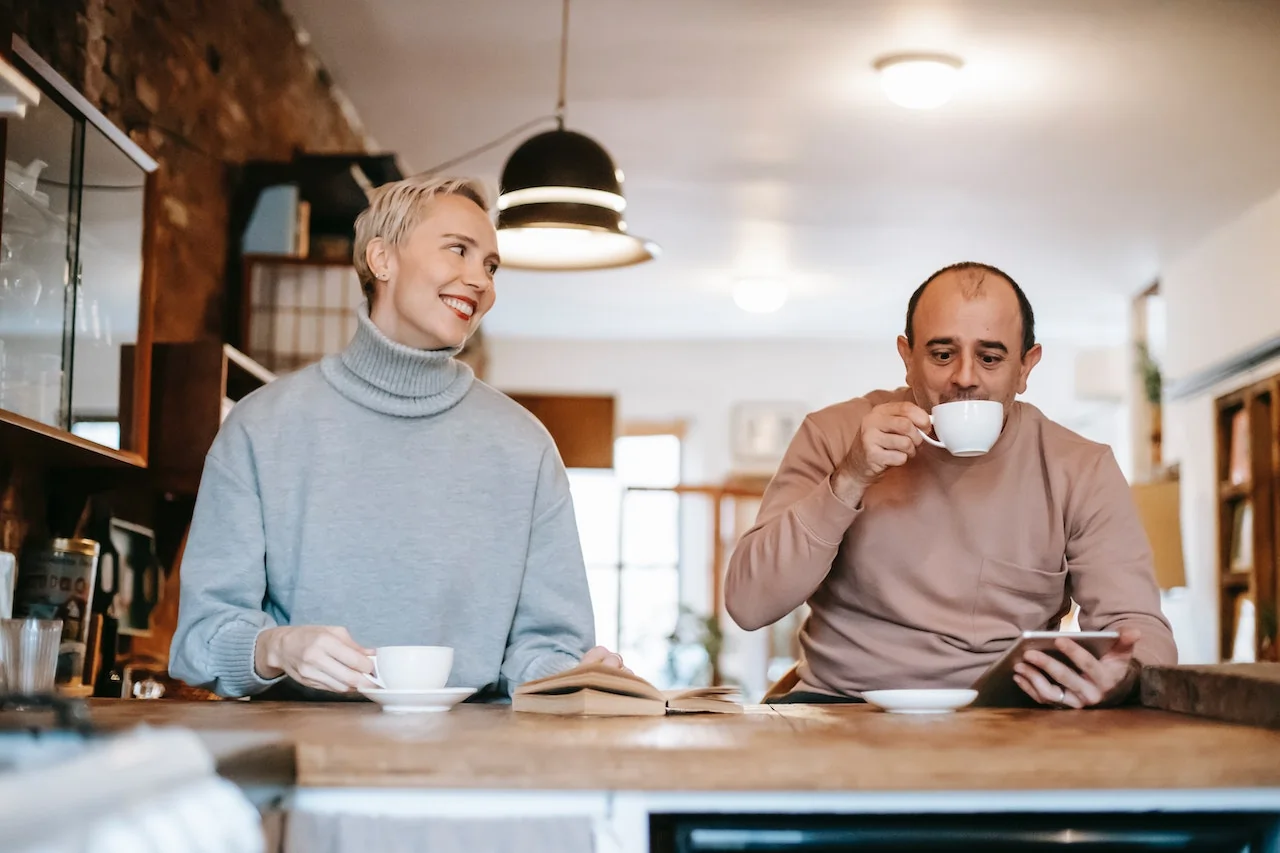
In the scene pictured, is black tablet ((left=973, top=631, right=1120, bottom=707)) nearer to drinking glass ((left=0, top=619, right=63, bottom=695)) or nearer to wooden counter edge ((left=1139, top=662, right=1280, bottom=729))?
wooden counter edge ((left=1139, top=662, right=1280, bottom=729))

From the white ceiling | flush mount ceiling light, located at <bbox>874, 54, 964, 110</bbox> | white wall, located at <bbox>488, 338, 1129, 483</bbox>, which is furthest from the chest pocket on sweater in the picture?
white wall, located at <bbox>488, 338, 1129, 483</bbox>

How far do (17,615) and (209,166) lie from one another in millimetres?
1628

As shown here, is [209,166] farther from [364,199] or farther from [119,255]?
[119,255]

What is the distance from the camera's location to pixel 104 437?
96.3 inches

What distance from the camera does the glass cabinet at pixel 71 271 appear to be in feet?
6.82

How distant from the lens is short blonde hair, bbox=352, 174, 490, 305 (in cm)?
201

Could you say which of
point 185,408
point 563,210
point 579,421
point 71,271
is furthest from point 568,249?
point 579,421

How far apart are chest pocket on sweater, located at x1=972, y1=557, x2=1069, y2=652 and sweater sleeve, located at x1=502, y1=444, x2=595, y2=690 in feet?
2.10

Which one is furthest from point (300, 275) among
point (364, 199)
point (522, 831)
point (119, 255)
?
point (522, 831)

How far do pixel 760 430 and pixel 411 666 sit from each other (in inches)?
335

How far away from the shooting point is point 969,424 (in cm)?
190

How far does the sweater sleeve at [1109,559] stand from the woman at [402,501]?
0.80m

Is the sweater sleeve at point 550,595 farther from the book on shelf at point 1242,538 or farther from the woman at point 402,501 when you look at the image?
the book on shelf at point 1242,538

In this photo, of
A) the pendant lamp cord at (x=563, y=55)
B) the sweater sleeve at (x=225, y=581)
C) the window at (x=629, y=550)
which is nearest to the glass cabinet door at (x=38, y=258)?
the sweater sleeve at (x=225, y=581)
